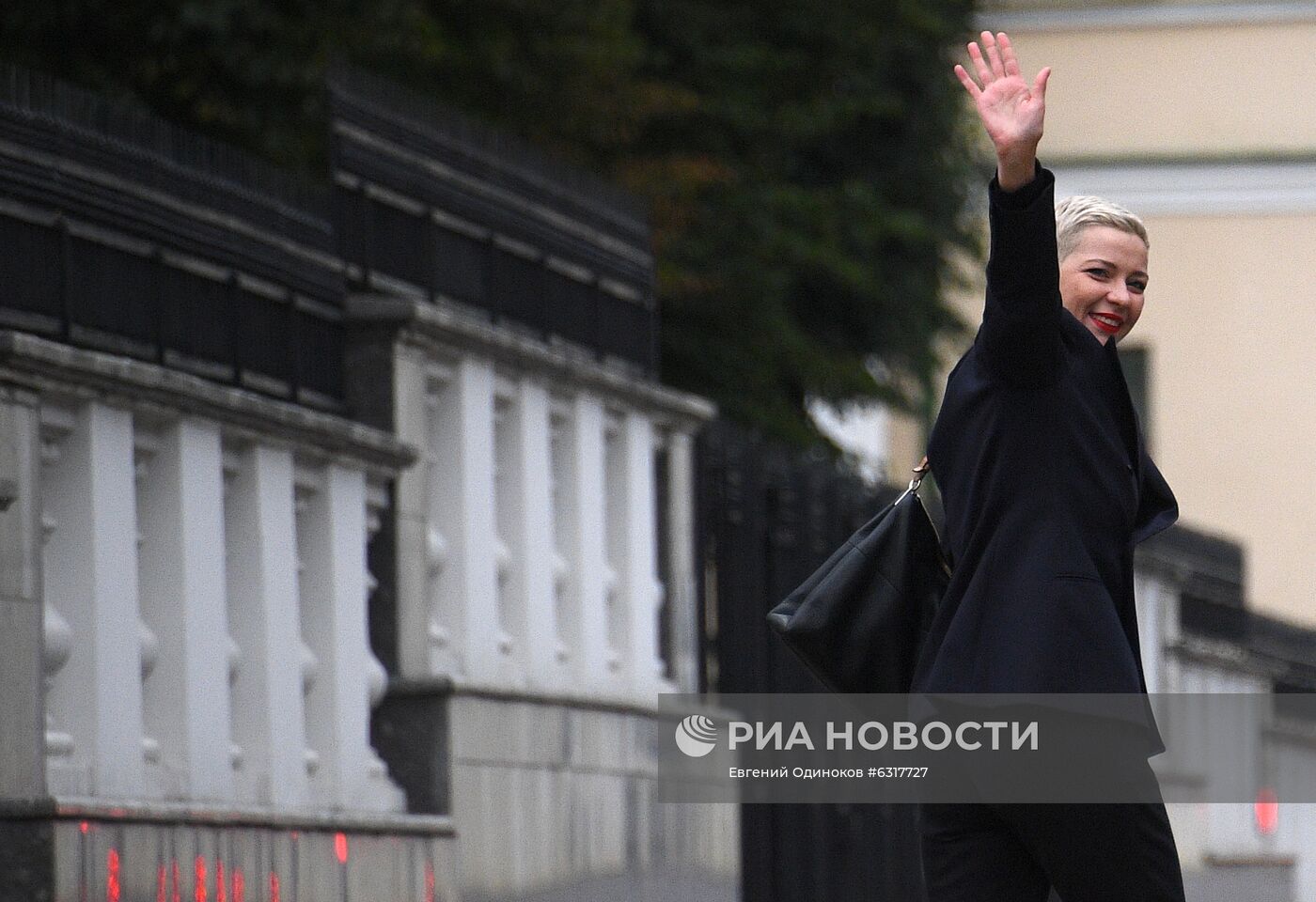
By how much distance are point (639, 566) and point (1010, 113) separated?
28.2 ft

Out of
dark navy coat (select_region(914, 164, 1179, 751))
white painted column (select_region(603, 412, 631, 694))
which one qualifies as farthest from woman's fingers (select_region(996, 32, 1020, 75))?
white painted column (select_region(603, 412, 631, 694))

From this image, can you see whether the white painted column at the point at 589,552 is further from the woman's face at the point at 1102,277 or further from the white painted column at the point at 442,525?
the woman's face at the point at 1102,277

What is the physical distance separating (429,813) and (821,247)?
1314 cm

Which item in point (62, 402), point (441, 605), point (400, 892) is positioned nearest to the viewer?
point (62, 402)

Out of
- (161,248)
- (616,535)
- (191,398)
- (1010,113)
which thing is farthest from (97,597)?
(616,535)

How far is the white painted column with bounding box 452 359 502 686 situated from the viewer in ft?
37.7

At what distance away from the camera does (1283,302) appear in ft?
128

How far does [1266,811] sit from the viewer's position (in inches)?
918

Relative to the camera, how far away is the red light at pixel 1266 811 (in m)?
22.5

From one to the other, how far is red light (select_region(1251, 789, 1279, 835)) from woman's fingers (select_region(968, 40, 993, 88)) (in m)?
17.9

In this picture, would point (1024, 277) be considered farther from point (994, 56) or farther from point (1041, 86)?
point (994, 56)

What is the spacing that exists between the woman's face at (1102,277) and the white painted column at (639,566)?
8034 mm

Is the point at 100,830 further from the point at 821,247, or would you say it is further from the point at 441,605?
the point at 821,247

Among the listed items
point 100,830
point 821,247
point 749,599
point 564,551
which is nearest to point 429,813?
point 564,551
